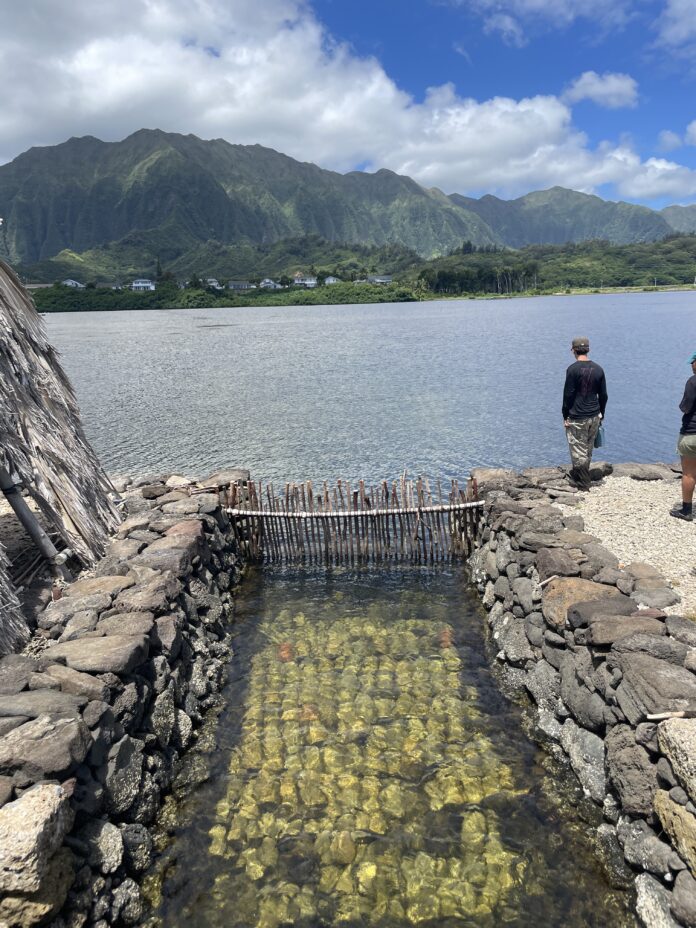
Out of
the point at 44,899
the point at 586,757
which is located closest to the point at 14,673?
the point at 44,899

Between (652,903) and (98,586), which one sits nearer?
(652,903)

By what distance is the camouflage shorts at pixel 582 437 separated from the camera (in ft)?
44.0

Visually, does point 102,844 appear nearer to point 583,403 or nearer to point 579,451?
point 579,451

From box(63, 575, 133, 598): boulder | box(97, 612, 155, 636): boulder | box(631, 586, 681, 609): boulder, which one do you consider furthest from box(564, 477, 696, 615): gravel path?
box(63, 575, 133, 598): boulder

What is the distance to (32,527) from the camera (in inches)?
425

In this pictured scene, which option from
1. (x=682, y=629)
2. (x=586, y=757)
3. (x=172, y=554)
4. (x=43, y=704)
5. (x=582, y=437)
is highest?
(x=582, y=437)

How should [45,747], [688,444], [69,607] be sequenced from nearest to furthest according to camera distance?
[45,747] < [69,607] < [688,444]

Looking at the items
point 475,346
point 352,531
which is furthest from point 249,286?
point 352,531

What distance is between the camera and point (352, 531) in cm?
1465

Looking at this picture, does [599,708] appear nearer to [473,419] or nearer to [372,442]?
[372,442]

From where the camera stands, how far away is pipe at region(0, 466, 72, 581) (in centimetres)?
1039

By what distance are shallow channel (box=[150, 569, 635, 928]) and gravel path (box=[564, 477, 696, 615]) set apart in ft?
11.1

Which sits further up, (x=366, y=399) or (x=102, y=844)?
(x=102, y=844)

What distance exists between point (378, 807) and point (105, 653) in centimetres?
417
